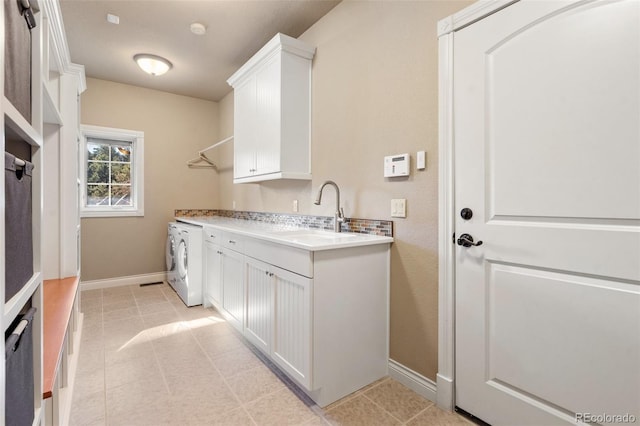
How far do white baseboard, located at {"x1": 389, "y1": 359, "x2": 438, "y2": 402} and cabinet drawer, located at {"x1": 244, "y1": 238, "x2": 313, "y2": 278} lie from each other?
0.88m

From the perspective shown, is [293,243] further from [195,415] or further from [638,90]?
[638,90]

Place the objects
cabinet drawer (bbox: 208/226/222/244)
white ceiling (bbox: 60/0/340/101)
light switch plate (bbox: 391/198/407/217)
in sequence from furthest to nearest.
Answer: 1. cabinet drawer (bbox: 208/226/222/244)
2. white ceiling (bbox: 60/0/340/101)
3. light switch plate (bbox: 391/198/407/217)

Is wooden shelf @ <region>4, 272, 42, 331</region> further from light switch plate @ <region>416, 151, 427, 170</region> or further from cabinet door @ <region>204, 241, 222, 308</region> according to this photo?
cabinet door @ <region>204, 241, 222, 308</region>

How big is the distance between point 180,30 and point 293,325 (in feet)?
8.90

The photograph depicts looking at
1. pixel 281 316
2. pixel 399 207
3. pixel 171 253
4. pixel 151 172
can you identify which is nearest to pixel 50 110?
pixel 281 316

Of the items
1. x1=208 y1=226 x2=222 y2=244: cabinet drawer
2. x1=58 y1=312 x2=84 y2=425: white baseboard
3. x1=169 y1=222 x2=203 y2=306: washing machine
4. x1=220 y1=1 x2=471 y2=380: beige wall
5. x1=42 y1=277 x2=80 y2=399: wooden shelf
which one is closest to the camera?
x1=42 y1=277 x2=80 y2=399: wooden shelf

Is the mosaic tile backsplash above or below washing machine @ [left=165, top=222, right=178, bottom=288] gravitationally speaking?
above

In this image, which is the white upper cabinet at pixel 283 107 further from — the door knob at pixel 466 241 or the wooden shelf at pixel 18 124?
the wooden shelf at pixel 18 124

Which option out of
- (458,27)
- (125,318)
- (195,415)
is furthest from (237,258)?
(458,27)

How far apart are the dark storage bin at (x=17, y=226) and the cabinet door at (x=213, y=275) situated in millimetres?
2023

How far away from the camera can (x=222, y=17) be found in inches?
101

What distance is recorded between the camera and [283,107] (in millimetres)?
2570

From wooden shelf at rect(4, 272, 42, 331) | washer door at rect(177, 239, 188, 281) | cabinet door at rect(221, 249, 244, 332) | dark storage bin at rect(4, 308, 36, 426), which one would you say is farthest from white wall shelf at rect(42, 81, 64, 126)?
washer door at rect(177, 239, 188, 281)

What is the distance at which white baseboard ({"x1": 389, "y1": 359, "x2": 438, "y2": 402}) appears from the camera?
1.76 metres
